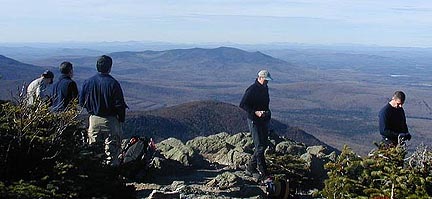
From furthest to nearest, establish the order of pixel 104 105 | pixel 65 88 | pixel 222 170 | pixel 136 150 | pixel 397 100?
1. pixel 222 170
2. pixel 136 150
3. pixel 397 100
4. pixel 65 88
5. pixel 104 105

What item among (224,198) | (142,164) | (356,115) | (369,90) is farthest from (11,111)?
(369,90)

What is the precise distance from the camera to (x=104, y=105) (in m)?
8.95

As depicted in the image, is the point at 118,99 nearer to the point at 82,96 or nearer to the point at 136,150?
the point at 82,96

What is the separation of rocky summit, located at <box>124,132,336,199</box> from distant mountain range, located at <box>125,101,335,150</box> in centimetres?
3413

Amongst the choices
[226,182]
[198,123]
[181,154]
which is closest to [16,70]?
[198,123]

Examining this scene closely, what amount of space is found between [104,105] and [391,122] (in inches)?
174

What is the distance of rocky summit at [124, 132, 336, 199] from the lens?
33.6 feet

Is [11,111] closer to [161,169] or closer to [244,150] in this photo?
[161,169]

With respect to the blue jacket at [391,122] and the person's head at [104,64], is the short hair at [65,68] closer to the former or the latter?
the person's head at [104,64]

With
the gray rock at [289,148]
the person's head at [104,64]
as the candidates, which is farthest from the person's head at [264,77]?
the gray rock at [289,148]

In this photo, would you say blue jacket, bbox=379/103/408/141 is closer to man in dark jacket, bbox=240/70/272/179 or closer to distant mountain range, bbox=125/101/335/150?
man in dark jacket, bbox=240/70/272/179

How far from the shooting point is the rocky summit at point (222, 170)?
10227 millimetres

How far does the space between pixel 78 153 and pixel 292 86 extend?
7426 inches

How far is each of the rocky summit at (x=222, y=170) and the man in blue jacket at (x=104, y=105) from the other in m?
1.04
